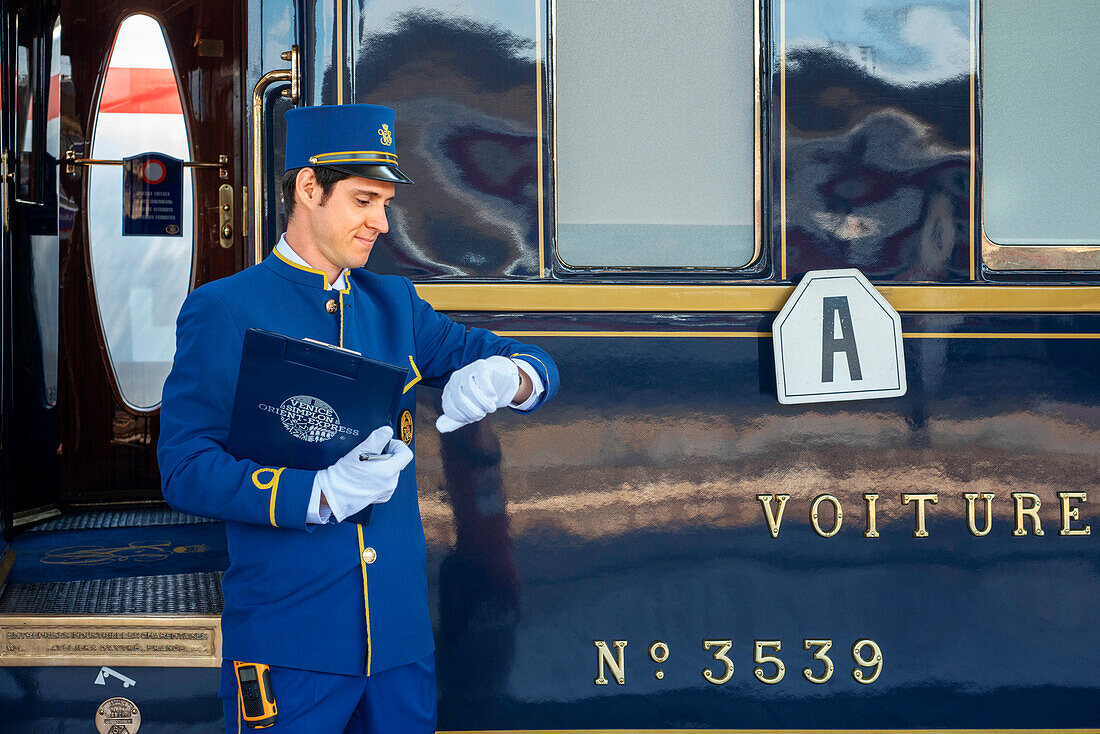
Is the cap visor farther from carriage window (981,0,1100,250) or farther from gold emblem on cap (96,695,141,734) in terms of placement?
carriage window (981,0,1100,250)

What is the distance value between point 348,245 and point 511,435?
2.11 ft

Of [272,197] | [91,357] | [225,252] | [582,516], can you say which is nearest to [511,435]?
[582,516]

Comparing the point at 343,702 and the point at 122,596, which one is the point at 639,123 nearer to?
the point at 343,702

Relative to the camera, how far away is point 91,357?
304 centimetres

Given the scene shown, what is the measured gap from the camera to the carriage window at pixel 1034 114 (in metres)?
2.03

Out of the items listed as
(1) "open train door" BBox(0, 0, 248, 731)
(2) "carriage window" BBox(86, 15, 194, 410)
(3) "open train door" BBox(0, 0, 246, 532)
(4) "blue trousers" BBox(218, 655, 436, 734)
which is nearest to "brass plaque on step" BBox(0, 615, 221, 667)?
(1) "open train door" BBox(0, 0, 248, 731)

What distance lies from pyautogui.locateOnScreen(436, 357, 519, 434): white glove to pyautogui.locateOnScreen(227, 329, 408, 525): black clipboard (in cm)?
15

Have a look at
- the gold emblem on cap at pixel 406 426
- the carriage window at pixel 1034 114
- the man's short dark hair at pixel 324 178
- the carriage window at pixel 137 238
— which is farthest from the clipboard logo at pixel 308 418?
the carriage window at pixel 137 238

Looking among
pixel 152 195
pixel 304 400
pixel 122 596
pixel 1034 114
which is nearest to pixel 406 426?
pixel 304 400

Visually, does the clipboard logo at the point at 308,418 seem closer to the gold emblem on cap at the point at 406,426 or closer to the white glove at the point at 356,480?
the white glove at the point at 356,480

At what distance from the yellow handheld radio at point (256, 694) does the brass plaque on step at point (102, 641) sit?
57 centimetres

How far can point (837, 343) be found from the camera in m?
1.96

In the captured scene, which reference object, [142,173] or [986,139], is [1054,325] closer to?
[986,139]

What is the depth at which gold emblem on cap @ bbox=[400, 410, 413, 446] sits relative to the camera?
4.96 feet
